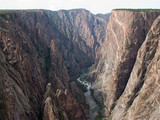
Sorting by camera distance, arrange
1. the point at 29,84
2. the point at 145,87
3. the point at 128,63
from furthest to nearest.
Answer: the point at 128,63 → the point at 145,87 → the point at 29,84

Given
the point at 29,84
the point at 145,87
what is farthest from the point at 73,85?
the point at 29,84

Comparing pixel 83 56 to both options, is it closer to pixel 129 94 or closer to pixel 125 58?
pixel 125 58

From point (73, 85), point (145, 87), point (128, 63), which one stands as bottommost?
point (73, 85)

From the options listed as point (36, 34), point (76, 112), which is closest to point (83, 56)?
point (36, 34)

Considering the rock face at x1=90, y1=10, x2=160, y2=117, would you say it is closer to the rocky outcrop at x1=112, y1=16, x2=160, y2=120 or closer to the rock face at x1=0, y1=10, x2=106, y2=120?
the rocky outcrop at x1=112, y1=16, x2=160, y2=120

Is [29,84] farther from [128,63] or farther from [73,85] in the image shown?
[128,63]

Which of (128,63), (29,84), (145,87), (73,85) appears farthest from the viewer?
(73,85)

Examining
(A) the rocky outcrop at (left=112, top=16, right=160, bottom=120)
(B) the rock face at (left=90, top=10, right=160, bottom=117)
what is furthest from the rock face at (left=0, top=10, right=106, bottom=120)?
(B) the rock face at (left=90, top=10, right=160, bottom=117)

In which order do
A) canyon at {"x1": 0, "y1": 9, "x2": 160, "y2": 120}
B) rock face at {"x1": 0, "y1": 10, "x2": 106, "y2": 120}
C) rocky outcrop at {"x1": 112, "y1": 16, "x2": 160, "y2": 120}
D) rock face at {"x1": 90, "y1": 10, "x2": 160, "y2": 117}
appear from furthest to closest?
rock face at {"x1": 90, "y1": 10, "x2": 160, "y2": 117} < rocky outcrop at {"x1": 112, "y1": 16, "x2": 160, "y2": 120} < canyon at {"x1": 0, "y1": 9, "x2": 160, "y2": 120} < rock face at {"x1": 0, "y1": 10, "x2": 106, "y2": 120}
